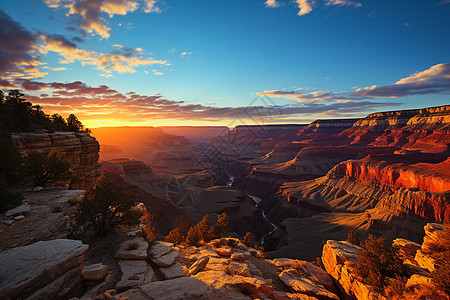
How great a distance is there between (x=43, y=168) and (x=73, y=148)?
25.0 feet

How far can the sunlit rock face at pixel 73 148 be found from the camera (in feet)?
60.1

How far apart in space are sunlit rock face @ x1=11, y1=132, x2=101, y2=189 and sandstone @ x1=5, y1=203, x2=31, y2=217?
9411 mm

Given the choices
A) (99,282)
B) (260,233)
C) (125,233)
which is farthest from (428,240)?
(260,233)

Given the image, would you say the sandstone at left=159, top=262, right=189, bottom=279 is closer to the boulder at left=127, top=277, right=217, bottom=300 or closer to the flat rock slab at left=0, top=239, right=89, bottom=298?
the boulder at left=127, top=277, right=217, bottom=300

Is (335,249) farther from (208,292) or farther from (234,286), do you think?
(208,292)

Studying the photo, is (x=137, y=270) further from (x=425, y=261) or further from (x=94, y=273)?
(x=425, y=261)

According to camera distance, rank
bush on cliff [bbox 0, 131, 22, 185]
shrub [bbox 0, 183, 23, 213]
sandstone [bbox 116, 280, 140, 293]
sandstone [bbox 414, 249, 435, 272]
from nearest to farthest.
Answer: sandstone [bbox 116, 280, 140, 293], shrub [bbox 0, 183, 23, 213], sandstone [bbox 414, 249, 435, 272], bush on cliff [bbox 0, 131, 22, 185]

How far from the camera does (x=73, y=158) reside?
74.6 ft

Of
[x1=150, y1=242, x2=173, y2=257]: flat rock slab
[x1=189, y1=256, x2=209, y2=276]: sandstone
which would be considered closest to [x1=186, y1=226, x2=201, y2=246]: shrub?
[x1=150, y1=242, x2=173, y2=257]: flat rock slab

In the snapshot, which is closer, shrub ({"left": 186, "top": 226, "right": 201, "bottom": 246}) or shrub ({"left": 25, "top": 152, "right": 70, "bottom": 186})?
shrub ({"left": 25, "top": 152, "right": 70, "bottom": 186})

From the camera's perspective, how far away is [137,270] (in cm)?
913

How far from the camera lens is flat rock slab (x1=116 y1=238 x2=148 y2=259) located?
10.2m

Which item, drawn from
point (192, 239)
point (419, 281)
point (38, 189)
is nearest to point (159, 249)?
point (192, 239)

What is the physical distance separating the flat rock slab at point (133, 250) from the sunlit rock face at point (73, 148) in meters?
15.2
